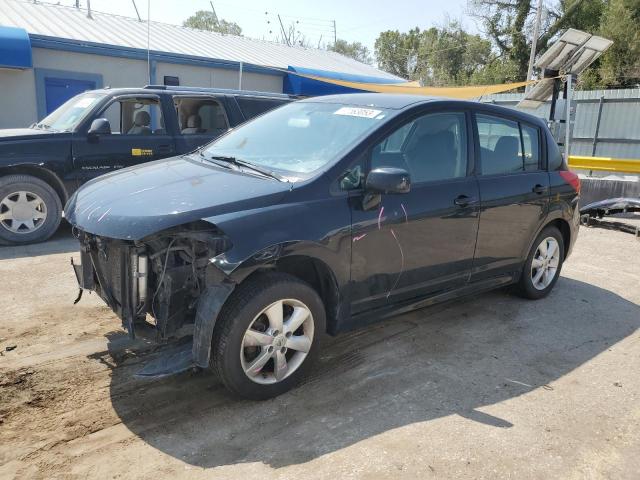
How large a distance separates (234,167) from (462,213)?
5.83 ft

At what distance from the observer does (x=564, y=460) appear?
2.95 metres

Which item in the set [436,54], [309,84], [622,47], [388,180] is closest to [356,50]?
[436,54]

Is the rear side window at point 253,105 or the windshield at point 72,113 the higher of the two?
the rear side window at point 253,105

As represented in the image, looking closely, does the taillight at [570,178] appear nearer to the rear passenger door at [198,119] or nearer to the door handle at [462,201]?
the door handle at [462,201]

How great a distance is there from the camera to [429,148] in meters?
4.15

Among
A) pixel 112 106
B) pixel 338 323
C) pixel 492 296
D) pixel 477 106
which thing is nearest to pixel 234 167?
pixel 338 323

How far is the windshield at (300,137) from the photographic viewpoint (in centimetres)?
370

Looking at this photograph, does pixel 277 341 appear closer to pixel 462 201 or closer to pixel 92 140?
pixel 462 201

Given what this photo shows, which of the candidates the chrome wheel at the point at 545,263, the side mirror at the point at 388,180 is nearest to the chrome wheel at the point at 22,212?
the side mirror at the point at 388,180

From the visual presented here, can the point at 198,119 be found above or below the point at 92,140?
above

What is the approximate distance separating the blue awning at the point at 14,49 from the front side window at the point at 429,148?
427 inches

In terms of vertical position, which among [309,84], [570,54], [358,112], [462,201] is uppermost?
[570,54]

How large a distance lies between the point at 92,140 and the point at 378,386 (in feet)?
17.3

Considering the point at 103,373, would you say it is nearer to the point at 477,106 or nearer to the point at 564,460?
the point at 564,460
